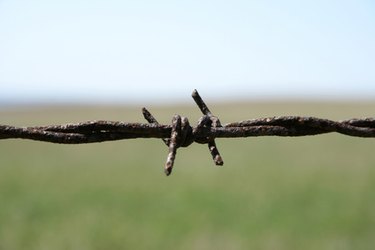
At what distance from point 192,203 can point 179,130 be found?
26.7ft

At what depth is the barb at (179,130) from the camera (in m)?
1.55

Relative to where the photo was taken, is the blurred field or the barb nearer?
the barb

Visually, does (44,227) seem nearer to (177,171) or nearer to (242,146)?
(177,171)

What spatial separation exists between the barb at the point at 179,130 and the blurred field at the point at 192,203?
4774 mm

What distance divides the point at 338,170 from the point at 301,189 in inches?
109

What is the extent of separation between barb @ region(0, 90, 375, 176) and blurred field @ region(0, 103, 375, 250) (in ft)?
15.7

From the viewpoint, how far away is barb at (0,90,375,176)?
1549mm

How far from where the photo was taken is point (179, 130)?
1.52 meters

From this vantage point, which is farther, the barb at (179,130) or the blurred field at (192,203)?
the blurred field at (192,203)

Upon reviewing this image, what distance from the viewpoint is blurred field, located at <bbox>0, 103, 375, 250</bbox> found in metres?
6.80

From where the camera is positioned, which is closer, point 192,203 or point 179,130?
point 179,130

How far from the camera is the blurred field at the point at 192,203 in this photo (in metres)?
6.80

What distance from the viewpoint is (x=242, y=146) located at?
22.6 meters

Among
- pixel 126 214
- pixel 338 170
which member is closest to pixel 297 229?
pixel 126 214
